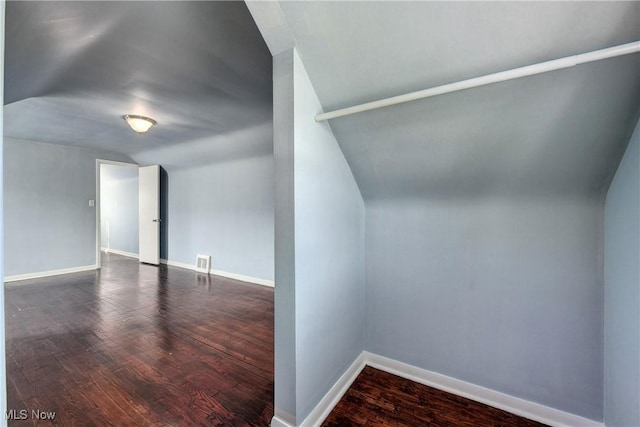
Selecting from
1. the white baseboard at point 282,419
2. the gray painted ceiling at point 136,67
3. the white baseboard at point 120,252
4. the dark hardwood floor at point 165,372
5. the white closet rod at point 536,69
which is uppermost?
the gray painted ceiling at point 136,67

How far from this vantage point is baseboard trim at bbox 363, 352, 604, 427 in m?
1.49

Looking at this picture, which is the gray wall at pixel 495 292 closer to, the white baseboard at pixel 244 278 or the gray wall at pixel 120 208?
the white baseboard at pixel 244 278

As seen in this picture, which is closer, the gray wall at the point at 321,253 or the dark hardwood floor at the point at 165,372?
the gray wall at the point at 321,253

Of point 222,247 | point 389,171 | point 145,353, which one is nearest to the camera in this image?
point 389,171

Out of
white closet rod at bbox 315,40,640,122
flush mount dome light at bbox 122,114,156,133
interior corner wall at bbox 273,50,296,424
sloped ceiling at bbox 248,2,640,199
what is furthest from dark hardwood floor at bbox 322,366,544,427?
flush mount dome light at bbox 122,114,156,133

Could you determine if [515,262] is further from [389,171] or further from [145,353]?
[145,353]

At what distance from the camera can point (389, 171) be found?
1.75m

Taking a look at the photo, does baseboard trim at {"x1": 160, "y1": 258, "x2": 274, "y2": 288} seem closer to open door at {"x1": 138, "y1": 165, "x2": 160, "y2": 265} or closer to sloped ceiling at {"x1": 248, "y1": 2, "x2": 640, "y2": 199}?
open door at {"x1": 138, "y1": 165, "x2": 160, "y2": 265}

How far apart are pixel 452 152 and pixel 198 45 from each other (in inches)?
70.7

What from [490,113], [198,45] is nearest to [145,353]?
[198,45]

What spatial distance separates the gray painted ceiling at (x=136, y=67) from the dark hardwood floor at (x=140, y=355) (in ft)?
7.29

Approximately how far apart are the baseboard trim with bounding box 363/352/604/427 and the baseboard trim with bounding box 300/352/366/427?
0.13 metres

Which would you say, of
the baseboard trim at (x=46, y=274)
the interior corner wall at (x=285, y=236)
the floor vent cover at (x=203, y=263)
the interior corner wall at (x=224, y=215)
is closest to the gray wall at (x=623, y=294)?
the interior corner wall at (x=285, y=236)

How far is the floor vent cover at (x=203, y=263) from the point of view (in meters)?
4.86
